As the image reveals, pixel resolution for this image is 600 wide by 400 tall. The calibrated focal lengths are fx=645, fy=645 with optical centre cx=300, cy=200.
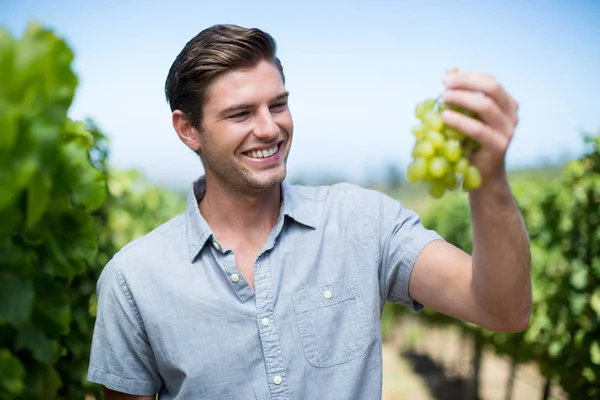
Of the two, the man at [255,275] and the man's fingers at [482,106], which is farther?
the man at [255,275]

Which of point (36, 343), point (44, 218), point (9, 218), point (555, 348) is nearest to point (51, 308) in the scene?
point (36, 343)

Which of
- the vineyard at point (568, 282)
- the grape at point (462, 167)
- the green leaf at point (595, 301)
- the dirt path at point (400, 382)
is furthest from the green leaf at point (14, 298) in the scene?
the dirt path at point (400, 382)

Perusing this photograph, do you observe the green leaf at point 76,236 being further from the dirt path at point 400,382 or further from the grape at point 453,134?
the dirt path at point 400,382

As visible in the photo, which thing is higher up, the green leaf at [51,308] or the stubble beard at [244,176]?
the stubble beard at [244,176]

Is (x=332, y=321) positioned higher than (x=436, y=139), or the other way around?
(x=436, y=139)

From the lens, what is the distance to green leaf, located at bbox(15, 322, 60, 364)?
4.95ft

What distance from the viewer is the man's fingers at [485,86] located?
129 centimetres

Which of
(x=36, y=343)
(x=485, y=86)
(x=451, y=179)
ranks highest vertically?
(x=485, y=86)

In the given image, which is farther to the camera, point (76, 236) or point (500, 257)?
point (76, 236)

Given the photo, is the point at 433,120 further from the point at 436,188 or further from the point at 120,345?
the point at 120,345

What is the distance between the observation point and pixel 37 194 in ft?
3.89

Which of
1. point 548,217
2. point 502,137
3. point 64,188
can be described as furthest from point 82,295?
point 548,217

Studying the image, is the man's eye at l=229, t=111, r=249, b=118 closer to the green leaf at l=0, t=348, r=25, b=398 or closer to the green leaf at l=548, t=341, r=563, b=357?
the green leaf at l=0, t=348, r=25, b=398

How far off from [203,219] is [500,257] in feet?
3.71
